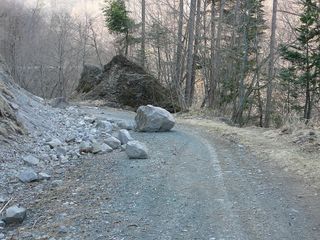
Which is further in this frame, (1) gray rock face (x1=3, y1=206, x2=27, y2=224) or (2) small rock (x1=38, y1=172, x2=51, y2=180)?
(2) small rock (x1=38, y1=172, x2=51, y2=180)

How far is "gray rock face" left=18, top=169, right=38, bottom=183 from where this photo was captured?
6824mm

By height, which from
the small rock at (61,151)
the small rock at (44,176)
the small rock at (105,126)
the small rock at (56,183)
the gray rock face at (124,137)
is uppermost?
the small rock at (105,126)

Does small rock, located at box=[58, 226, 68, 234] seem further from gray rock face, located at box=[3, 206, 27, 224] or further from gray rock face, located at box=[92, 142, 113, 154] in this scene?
gray rock face, located at box=[92, 142, 113, 154]

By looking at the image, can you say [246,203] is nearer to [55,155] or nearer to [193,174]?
[193,174]

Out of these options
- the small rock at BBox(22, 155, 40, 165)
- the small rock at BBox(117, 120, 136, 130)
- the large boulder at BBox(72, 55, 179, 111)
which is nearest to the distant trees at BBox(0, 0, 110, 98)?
the large boulder at BBox(72, 55, 179, 111)

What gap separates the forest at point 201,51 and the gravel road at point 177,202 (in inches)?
215

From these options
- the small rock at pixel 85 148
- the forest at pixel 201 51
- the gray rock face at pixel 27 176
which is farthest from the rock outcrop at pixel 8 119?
the forest at pixel 201 51

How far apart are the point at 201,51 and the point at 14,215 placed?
17491 mm

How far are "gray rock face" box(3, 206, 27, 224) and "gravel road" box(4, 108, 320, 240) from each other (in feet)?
0.48

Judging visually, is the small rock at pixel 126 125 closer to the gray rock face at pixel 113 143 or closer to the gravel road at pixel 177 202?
the gray rock face at pixel 113 143

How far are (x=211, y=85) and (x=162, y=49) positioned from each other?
6131 millimetres

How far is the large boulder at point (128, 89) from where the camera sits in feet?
73.4

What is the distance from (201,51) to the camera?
71.6 feet

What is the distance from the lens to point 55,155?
8.33 meters
